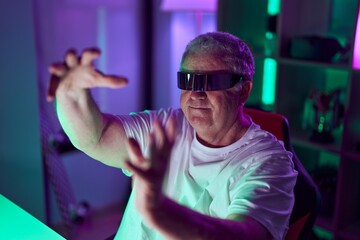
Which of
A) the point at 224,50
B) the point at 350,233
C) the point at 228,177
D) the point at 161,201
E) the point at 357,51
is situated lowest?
the point at 350,233

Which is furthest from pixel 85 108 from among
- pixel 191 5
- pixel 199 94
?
pixel 191 5

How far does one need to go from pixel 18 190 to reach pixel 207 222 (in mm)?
1835

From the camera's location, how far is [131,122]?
5.43ft

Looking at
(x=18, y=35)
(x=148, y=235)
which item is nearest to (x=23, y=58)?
(x=18, y=35)

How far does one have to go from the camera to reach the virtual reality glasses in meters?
1.46

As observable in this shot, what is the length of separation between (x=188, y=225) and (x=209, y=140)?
1.96 ft

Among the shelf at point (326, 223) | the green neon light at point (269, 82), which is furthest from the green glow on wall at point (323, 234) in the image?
the green neon light at point (269, 82)

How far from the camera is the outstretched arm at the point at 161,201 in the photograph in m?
0.95

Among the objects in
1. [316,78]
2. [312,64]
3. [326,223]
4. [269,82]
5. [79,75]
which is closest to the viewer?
[79,75]

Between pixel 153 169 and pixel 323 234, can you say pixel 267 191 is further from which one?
pixel 323 234

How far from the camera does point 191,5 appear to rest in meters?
2.95

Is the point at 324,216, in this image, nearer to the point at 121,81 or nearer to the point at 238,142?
the point at 238,142

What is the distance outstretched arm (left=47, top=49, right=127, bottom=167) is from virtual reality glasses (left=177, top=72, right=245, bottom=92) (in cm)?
27

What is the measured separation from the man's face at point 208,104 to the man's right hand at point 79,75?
0.36 m
